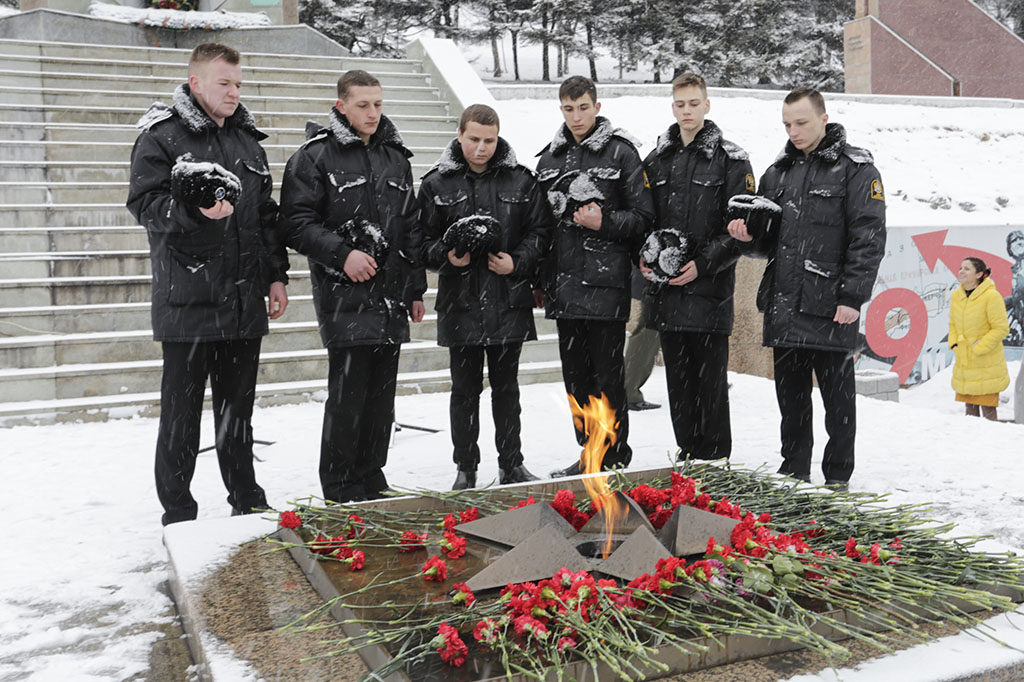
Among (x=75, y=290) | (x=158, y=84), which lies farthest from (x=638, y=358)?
(x=158, y=84)

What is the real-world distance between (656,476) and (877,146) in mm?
12555

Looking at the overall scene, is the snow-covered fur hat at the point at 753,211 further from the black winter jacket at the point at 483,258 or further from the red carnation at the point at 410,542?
the red carnation at the point at 410,542

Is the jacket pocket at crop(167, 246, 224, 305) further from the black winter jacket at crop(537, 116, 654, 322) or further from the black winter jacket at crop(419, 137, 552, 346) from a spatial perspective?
the black winter jacket at crop(537, 116, 654, 322)

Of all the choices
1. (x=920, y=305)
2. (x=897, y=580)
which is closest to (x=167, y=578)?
(x=897, y=580)

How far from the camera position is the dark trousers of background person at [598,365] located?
185 inches

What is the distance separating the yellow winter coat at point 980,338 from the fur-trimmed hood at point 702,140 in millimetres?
4706

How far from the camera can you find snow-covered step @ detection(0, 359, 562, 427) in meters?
6.28

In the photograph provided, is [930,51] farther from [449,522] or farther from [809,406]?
[449,522]

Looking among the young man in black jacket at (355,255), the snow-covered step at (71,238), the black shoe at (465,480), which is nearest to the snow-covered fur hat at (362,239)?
the young man in black jacket at (355,255)

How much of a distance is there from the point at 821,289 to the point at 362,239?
2259 mm

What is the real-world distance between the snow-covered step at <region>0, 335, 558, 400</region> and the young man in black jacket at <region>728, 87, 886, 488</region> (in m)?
3.59

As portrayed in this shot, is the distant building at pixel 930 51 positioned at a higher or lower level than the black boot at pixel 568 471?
higher

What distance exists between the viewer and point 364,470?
4324mm

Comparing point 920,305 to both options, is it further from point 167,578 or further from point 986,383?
point 167,578
